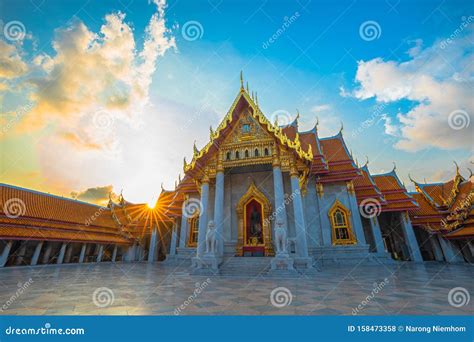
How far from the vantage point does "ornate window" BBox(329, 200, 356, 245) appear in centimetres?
1363

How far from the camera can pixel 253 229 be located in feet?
43.2

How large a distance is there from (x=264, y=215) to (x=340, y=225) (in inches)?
203

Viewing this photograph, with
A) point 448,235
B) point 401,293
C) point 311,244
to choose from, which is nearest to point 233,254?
point 311,244

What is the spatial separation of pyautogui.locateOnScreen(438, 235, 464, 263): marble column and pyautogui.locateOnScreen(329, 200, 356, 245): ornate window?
9703 mm

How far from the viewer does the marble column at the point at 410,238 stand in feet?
53.9

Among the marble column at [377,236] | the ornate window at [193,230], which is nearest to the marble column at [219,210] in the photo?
the ornate window at [193,230]

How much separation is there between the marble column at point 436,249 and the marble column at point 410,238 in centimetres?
287

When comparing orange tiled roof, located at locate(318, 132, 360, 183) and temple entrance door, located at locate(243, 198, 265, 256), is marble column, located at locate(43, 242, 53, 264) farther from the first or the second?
orange tiled roof, located at locate(318, 132, 360, 183)

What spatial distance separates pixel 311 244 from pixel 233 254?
4.88 metres

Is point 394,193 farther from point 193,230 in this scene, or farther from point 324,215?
point 193,230

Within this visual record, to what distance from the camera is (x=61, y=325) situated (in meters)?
3.07

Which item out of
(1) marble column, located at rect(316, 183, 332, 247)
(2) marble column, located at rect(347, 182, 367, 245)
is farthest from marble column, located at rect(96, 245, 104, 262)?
(2) marble column, located at rect(347, 182, 367, 245)

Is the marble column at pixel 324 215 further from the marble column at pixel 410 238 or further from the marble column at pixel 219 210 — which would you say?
the marble column at pixel 410 238

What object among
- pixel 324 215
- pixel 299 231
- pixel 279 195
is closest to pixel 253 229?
pixel 279 195
